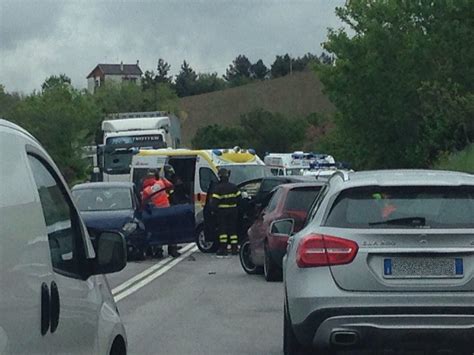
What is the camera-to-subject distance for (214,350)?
38.1 ft

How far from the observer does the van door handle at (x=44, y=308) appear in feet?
15.5

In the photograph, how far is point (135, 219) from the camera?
77.4 feet

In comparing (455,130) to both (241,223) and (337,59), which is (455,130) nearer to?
(337,59)

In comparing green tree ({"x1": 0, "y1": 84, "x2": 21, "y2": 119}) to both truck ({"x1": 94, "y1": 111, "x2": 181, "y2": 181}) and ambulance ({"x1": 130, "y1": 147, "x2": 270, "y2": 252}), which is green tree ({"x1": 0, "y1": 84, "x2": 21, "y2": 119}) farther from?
ambulance ({"x1": 130, "y1": 147, "x2": 270, "y2": 252})

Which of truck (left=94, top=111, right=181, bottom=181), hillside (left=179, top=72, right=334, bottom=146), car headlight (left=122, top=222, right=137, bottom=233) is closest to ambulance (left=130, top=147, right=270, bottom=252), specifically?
car headlight (left=122, top=222, right=137, bottom=233)

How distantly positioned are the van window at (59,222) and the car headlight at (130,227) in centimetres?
1703

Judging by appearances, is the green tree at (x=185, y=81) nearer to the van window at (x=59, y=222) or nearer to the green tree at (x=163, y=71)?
the green tree at (x=163, y=71)

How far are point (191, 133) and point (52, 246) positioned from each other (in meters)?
122

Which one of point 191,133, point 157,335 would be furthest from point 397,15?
point 191,133

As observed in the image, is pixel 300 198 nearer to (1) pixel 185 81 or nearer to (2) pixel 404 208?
(2) pixel 404 208

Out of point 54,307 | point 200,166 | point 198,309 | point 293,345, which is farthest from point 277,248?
point 54,307

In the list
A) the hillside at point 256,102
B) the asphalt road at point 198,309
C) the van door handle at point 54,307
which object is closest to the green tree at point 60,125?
the hillside at point 256,102

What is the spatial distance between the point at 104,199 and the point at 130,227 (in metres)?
1.92

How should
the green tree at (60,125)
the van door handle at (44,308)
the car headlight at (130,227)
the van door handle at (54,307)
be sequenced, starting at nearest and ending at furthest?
the van door handle at (44,308), the van door handle at (54,307), the car headlight at (130,227), the green tree at (60,125)
